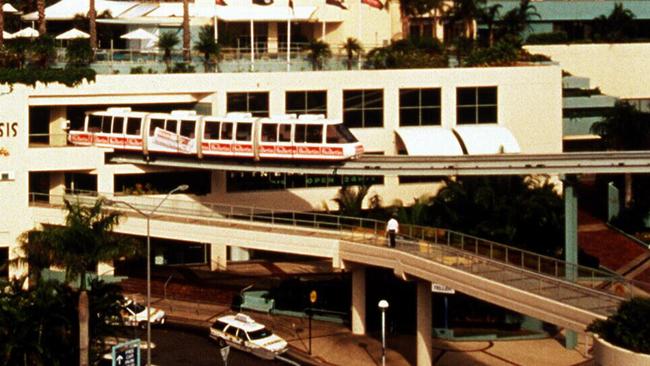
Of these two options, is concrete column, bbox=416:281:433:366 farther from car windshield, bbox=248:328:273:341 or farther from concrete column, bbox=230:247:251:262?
concrete column, bbox=230:247:251:262

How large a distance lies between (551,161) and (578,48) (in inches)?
1545

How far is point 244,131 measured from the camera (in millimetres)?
89500

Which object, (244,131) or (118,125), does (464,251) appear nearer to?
(244,131)

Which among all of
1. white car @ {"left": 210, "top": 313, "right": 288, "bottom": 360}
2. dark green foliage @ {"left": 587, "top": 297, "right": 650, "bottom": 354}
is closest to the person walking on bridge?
white car @ {"left": 210, "top": 313, "right": 288, "bottom": 360}

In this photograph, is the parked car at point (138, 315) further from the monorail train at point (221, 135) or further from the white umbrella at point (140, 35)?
the white umbrella at point (140, 35)

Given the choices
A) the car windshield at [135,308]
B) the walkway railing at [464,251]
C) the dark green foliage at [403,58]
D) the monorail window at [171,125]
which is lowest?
the car windshield at [135,308]

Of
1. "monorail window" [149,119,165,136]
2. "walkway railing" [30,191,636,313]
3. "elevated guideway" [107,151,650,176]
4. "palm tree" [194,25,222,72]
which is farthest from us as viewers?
"palm tree" [194,25,222,72]

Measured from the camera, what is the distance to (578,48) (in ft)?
396

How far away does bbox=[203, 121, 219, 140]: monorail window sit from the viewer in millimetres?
90188

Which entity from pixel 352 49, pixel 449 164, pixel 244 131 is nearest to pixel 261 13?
pixel 352 49

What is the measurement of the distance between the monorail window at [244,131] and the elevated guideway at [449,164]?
1498 mm

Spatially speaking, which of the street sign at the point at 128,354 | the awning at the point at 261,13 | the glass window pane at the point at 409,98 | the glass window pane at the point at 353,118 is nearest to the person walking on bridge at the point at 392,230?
the street sign at the point at 128,354

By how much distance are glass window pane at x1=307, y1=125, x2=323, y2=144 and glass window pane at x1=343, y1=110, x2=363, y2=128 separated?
11842mm

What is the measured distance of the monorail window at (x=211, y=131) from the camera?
90.2 meters
